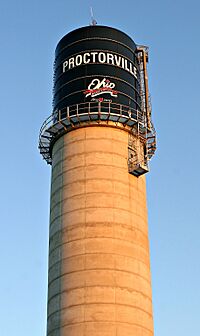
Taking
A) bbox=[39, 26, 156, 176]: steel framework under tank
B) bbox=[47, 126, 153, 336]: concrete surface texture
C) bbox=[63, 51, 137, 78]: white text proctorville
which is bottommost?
bbox=[47, 126, 153, 336]: concrete surface texture

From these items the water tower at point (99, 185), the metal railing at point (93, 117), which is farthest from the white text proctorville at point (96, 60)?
the metal railing at point (93, 117)

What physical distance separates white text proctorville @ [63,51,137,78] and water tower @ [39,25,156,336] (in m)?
0.09

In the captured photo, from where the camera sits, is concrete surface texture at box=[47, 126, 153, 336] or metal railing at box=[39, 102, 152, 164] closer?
concrete surface texture at box=[47, 126, 153, 336]

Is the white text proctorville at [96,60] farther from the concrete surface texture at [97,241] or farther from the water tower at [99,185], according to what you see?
the concrete surface texture at [97,241]

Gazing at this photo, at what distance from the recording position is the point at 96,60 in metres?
51.5

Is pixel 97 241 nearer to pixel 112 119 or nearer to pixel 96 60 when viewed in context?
pixel 112 119

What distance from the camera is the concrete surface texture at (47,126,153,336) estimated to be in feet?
143

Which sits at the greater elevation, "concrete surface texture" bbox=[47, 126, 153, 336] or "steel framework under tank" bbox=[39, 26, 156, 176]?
"steel framework under tank" bbox=[39, 26, 156, 176]

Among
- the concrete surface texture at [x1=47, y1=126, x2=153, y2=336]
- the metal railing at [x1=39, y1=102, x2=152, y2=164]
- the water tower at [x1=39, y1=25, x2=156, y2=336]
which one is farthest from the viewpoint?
the metal railing at [x1=39, y1=102, x2=152, y2=164]

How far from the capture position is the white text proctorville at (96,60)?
51594 mm

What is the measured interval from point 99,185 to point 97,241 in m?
4.70

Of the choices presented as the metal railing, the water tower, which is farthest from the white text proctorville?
the metal railing

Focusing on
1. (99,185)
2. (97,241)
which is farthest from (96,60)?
(97,241)

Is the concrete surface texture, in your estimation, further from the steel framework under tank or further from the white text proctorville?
the white text proctorville
